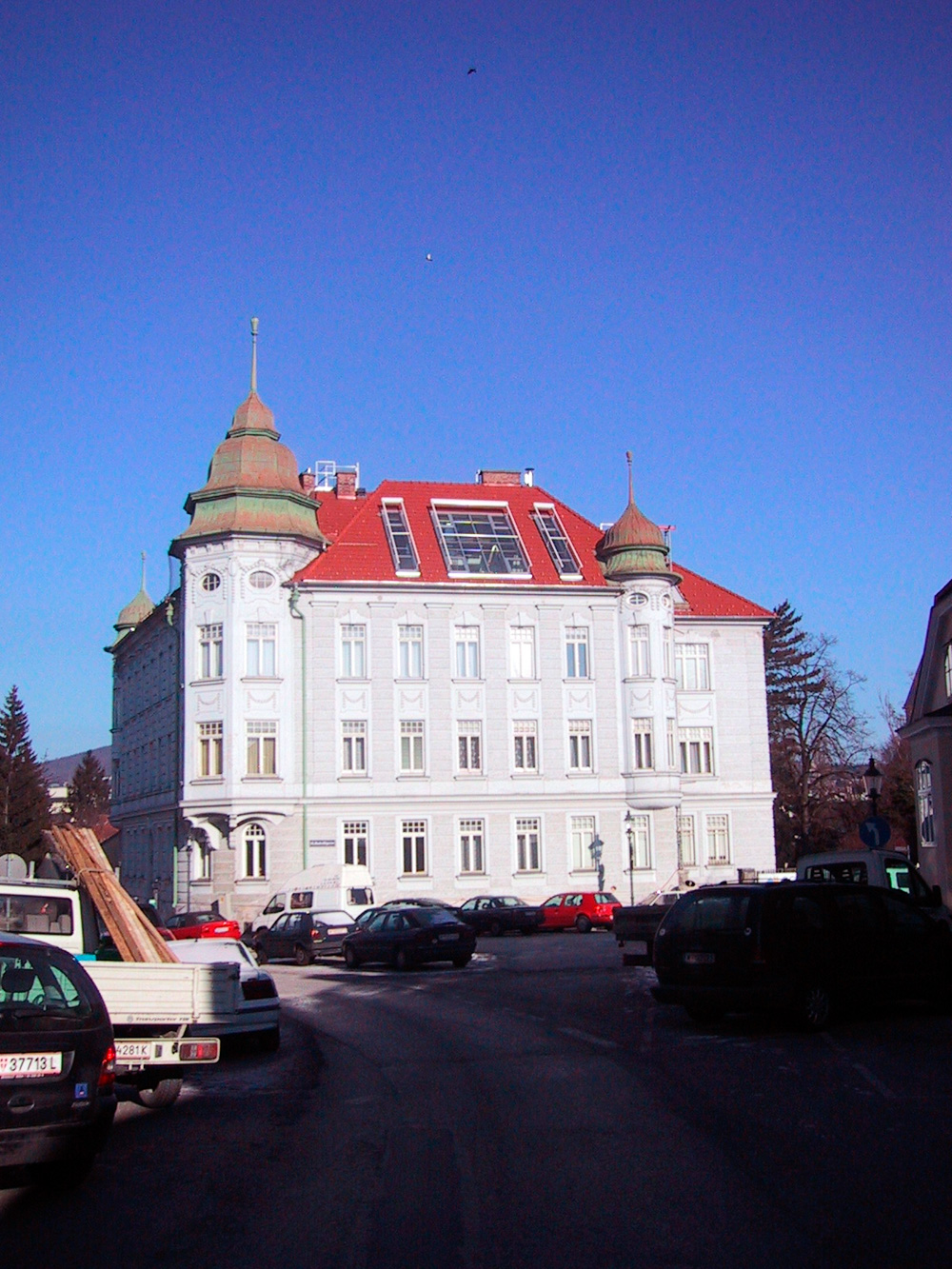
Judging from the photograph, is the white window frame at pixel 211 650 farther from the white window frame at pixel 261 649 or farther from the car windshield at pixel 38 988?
the car windshield at pixel 38 988

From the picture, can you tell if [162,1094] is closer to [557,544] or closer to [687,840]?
[557,544]

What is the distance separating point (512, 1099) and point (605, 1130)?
178 centimetres

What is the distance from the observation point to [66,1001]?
27.1 ft

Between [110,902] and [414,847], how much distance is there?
34.4 meters

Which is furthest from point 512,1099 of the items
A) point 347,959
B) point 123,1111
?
point 347,959

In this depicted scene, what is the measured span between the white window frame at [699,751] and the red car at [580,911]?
1002 centimetres

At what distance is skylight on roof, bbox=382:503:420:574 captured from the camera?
162ft

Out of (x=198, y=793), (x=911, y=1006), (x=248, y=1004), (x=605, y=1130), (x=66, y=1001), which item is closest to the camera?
(x=66, y=1001)

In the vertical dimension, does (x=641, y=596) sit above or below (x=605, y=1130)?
above

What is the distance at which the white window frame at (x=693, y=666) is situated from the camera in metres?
53.5

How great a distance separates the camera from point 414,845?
4806 centimetres

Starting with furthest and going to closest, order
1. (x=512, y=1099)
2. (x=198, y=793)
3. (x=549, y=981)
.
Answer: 1. (x=198, y=793)
2. (x=549, y=981)
3. (x=512, y=1099)

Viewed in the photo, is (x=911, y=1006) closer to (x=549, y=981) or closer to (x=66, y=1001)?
A: (x=549, y=981)

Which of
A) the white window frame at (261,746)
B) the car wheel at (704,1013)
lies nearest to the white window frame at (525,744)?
the white window frame at (261,746)
